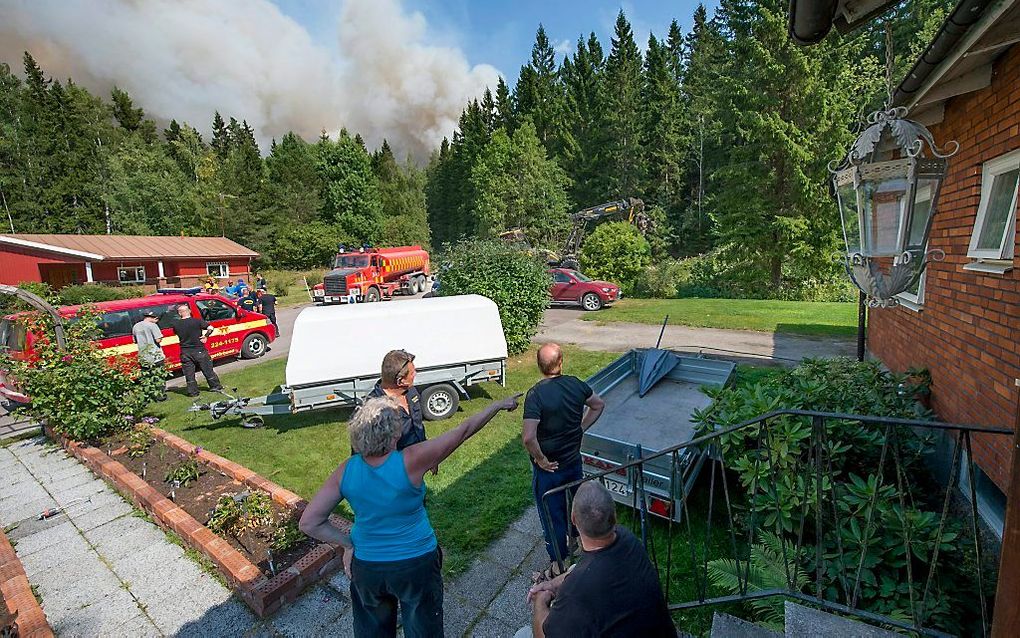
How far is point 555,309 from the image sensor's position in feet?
58.4

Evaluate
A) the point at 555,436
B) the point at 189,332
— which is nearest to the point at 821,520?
the point at 555,436

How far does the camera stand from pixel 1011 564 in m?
1.46

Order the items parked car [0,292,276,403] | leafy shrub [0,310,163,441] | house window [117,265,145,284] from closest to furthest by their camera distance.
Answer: leafy shrub [0,310,163,441]
parked car [0,292,276,403]
house window [117,265,145,284]

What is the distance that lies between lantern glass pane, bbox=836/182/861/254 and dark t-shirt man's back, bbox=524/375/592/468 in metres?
2.13

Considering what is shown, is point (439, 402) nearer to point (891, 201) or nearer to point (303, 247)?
point (891, 201)

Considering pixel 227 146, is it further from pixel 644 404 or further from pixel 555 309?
pixel 644 404

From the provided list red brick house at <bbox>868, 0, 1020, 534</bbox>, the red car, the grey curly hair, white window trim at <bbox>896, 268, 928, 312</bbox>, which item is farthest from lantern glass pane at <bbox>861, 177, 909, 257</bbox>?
the red car

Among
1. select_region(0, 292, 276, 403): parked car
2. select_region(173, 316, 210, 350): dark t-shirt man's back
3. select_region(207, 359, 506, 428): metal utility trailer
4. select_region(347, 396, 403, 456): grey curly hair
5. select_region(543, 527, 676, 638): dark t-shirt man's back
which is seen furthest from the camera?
select_region(173, 316, 210, 350): dark t-shirt man's back

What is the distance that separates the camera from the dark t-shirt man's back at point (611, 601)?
1847mm

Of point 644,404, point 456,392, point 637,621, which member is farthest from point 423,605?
point 456,392

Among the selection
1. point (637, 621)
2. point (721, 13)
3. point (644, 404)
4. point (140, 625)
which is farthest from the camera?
point (721, 13)

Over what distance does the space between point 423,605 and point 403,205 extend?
5518 centimetres

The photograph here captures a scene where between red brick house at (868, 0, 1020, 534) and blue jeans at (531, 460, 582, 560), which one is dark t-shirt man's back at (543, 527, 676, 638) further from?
red brick house at (868, 0, 1020, 534)

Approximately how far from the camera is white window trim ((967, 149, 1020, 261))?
3070 mm
